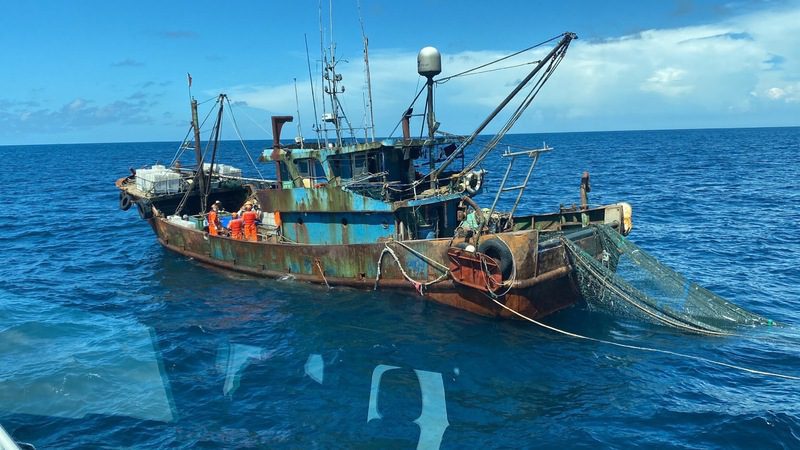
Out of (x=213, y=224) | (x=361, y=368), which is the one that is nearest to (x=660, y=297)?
Answer: (x=361, y=368)

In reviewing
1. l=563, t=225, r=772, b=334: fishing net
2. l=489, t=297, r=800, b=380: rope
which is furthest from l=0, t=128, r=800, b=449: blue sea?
l=563, t=225, r=772, b=334: fishing net

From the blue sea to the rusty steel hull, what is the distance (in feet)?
1.58

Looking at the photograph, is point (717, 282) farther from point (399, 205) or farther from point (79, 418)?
point (79, 418)

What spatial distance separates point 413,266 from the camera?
16578mm

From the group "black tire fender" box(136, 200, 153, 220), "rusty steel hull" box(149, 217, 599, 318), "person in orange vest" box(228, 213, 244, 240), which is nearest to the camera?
"rusty steel hull" box(149, 217, 599, 318)

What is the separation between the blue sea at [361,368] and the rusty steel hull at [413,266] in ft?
1.58

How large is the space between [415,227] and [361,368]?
593 centimetres

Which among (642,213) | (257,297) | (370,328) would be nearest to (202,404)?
(370,328)

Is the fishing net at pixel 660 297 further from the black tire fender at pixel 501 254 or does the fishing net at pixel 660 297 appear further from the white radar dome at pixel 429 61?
the white radar dome at pixel 429 61

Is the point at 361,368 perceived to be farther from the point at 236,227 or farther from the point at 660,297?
the point at 236,227

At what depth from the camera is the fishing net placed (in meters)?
13.7

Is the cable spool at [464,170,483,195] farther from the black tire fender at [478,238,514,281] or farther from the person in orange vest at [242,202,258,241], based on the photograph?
the person in orange vest at [242,202,258,241]

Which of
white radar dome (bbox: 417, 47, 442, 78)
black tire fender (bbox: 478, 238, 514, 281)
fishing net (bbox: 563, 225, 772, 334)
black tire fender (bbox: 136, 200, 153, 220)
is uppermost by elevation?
white radar dome (bbox: 417, 47, 442, 78)


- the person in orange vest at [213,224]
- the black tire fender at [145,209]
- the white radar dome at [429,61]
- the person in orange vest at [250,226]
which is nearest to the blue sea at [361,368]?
the person in orange vest at [250,226]
